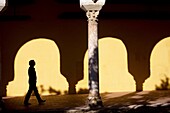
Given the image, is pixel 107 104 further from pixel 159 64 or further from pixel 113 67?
pixel 159 64

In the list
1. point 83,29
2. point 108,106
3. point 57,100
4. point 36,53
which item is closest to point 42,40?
point 36,53

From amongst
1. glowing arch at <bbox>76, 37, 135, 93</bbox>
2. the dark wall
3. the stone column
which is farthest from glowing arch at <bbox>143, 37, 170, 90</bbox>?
the stone column

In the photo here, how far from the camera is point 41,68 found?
17422mm

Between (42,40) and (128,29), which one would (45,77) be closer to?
(42,40)

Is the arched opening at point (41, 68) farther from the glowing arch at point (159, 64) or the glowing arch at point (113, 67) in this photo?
the glowing arch at point (159, 64)

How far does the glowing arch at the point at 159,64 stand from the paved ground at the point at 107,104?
188cm

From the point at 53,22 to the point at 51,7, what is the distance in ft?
2.15

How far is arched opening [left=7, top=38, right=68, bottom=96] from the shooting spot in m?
17.2

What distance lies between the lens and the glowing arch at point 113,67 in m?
17.9

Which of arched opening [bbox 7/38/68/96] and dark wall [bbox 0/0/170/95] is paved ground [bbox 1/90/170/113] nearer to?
arched opening [bbox 7/38/68/96]

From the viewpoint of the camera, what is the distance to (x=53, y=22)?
687 inches

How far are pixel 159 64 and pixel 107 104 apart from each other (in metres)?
5.59

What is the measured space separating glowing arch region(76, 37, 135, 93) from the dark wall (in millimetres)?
254

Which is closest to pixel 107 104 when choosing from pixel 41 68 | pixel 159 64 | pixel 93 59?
pixel 93 59
